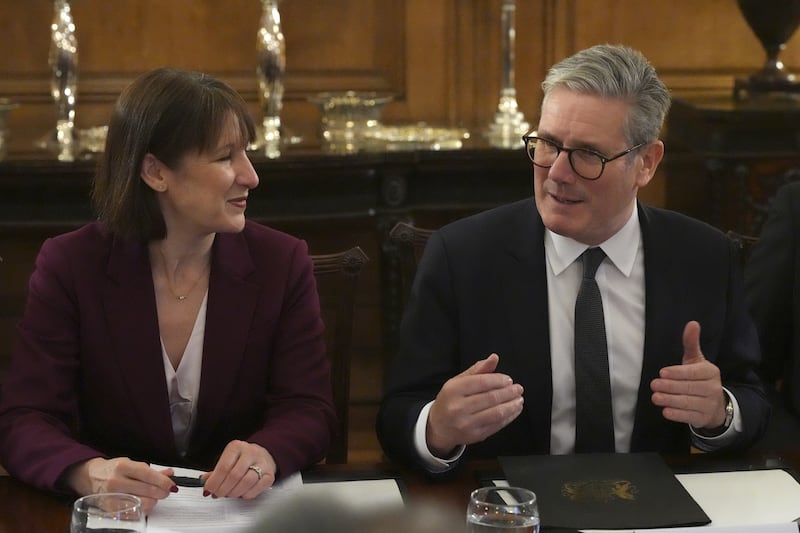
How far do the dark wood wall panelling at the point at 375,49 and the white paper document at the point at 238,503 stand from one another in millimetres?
2538

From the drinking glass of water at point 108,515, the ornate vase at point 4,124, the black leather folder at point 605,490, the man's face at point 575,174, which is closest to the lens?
the drinking glass of water at point 108,515

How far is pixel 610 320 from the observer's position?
2.33m

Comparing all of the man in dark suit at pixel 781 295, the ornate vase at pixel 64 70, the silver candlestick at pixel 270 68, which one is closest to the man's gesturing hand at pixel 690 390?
the man in dark suit at pixel 781 295

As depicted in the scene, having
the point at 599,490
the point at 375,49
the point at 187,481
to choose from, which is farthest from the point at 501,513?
the point at 375,49

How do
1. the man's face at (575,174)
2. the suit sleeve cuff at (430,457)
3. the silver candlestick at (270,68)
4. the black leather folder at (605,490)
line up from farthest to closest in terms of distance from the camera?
the silver candlestick at (270,68) < the man's face at (575,174) < the suit sleeve cuff at (430,457) < the black leather folder at (605,490)

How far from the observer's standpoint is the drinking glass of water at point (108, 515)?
1538 millimetres

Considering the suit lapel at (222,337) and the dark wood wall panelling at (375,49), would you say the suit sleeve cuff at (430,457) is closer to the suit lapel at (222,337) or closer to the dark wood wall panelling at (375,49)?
the suit lapel at (222,337)

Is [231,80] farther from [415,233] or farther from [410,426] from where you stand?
[410,426]

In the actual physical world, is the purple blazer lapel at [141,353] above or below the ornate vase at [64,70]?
below

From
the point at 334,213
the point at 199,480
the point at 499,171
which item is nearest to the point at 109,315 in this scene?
the point at 199,480

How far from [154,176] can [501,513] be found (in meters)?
1.06

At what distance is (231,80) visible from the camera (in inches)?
190

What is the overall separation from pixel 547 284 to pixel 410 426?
40cm

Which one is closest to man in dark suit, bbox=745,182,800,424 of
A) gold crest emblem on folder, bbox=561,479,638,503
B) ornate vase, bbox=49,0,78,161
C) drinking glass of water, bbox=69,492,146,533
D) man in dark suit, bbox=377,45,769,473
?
man in dark suit, bbox=377,45,769,473
